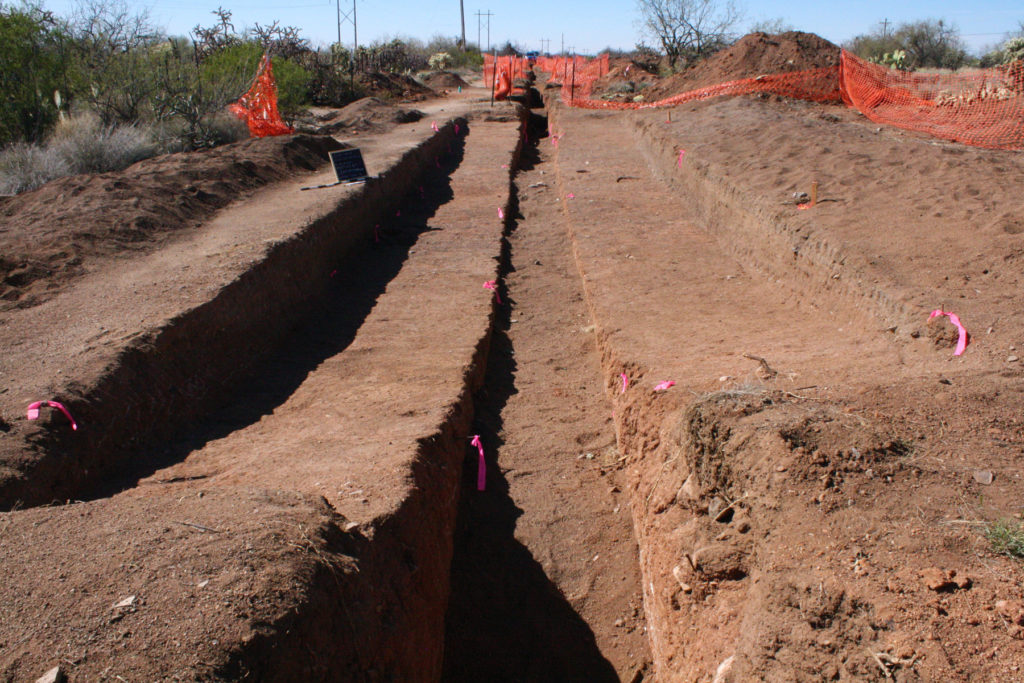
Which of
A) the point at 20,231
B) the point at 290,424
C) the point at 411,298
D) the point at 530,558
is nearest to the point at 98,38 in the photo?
the point at 20,231

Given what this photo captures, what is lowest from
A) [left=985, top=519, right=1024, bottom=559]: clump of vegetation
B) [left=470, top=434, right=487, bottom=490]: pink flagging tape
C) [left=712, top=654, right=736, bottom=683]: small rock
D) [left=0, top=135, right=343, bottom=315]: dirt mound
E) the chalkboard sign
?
[left=470, top=434, right=487, bottom=490]: pink flagging tape

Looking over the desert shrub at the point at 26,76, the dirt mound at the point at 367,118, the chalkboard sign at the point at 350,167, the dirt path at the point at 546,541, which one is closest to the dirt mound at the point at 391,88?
the dirt mound at the point at 367,118

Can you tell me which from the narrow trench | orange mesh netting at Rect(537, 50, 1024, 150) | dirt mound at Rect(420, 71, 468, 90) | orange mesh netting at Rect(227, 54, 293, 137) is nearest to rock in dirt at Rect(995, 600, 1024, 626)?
the narrow trench

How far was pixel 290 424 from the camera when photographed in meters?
5.04

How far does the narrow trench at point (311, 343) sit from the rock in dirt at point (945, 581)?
3.98 metres

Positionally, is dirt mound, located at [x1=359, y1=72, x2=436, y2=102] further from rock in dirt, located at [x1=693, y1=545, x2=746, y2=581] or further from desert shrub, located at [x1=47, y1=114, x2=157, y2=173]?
rock in dirt, located at [x1=693, y1=545, x2=746, y2=581]

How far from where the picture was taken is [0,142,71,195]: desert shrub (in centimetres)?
985

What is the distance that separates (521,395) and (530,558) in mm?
1917

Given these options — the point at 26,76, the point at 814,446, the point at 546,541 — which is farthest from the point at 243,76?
the point at 814,446

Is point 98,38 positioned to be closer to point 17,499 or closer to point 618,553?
point 17,499

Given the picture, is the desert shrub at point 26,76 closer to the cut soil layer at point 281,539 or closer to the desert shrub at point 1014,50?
the cut soil layer at point 281,539

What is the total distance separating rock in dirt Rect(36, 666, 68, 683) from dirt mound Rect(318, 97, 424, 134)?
1585 cm

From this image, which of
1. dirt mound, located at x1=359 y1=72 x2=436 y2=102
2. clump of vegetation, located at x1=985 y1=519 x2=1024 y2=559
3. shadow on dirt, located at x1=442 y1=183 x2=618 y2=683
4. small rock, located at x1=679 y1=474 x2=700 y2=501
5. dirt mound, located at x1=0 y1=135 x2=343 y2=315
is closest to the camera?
clump of vegetation, located at x1=985 y1=519 x2=1024 y2=559

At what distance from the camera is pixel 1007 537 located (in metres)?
2.55
